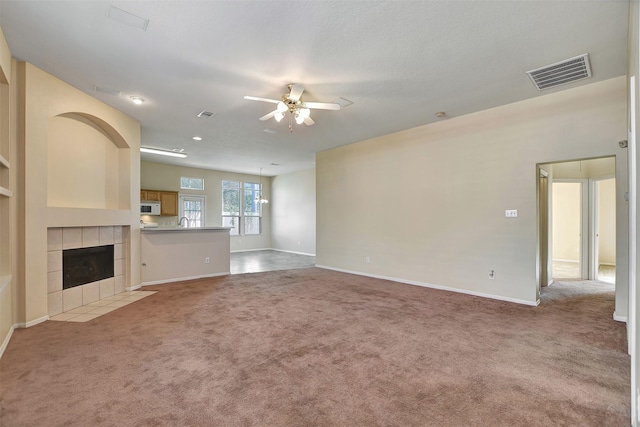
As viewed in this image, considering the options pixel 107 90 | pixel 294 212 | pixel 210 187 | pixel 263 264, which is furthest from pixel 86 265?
pixel 294 212

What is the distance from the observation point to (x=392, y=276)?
5836 mm

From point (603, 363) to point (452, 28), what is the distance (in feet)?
10.6

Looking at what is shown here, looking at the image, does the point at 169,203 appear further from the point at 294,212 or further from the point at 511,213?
the point at 511,213

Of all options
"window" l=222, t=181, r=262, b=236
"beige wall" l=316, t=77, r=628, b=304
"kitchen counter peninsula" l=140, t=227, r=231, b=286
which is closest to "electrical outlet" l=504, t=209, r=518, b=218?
"beige wall" l=316, t=77, r=628, b=304

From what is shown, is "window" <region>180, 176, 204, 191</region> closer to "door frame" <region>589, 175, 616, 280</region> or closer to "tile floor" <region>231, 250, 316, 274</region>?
"tile floor" <region>231, 250, 316, 274</region>

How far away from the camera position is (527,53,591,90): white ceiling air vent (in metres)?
3.16

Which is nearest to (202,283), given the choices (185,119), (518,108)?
(185,119)

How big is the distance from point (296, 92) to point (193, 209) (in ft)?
25.3

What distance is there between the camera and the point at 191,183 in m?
9.92

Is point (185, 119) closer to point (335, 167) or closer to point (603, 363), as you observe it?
point (335, 167)

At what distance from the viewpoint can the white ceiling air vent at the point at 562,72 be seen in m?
3.16

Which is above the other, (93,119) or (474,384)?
(93,119)

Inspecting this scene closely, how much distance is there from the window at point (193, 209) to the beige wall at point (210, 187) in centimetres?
16

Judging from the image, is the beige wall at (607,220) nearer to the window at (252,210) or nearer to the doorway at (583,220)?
the doorway at (583,220)
